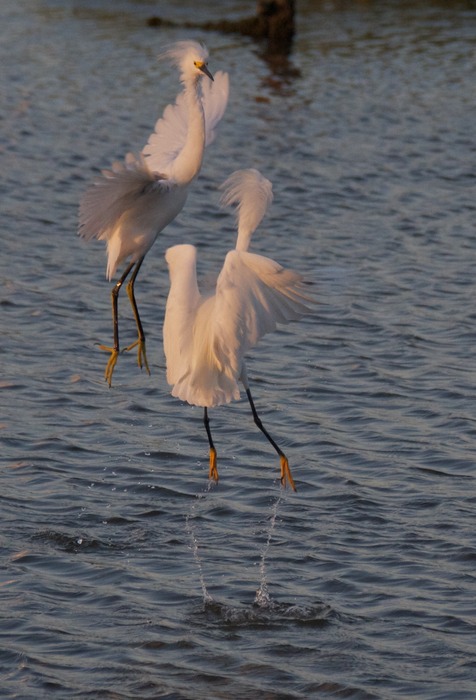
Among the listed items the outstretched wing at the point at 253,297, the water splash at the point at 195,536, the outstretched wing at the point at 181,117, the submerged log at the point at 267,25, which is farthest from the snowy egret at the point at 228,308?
the submerged log at the point at 267,25

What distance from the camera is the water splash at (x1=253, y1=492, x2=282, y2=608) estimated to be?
709 centimetres

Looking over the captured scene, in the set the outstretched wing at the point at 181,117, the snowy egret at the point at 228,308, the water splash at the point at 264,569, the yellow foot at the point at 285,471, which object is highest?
the outstretched wing at the point at 181,117

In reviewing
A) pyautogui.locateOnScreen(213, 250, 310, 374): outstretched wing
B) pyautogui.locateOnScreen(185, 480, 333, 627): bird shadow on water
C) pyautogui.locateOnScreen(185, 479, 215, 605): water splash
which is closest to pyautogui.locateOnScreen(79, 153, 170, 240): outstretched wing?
pyautogui.locateOnScreen(213, 250, 310, 374): outstretched wing

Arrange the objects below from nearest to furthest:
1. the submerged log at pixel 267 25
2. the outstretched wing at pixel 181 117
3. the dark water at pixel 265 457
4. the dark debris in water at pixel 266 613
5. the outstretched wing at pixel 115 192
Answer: the dark water at pixel 265 457 → the dark debris in water at pixel 266 613 → the outstretched wing at pixel 115 192 → the outstretched wing at pixel 181 117 → the submerged log at pixel 267 25

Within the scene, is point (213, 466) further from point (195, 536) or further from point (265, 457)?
point (265, 457)

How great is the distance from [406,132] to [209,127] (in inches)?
405

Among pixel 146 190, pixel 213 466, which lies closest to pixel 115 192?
pixel 146 190

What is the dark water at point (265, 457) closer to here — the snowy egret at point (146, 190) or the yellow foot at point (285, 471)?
the yellow foot at point (285, 471)

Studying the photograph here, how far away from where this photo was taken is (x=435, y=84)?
74.0ft

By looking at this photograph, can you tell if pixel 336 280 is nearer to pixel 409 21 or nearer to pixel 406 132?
pixel 406 132

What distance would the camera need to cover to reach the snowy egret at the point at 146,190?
310 inches

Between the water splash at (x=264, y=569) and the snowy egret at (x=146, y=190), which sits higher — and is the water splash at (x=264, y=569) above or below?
below

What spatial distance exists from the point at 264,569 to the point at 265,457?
1728 millimetres

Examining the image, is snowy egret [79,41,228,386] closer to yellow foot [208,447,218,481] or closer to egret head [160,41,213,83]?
egret head [160,41,213,83]
